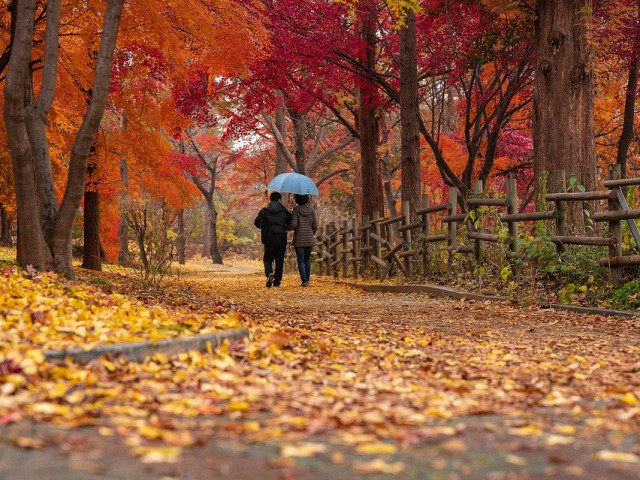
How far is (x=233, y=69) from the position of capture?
1280cm

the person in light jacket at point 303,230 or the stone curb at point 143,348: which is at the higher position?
the person in light jacket at point 303,230

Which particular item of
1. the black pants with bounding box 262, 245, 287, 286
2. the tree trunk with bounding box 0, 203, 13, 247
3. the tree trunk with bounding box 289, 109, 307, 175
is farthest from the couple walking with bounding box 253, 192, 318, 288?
the tree trunk with bounding box 0, 203, 13, 247

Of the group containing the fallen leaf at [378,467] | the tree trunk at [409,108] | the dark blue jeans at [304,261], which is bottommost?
the fallen leaf at [378,467]

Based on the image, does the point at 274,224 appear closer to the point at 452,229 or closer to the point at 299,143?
the point at 452,229

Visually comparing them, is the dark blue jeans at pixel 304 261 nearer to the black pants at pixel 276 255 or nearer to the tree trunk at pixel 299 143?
the black pants at pixel 276 255

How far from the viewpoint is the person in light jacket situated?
45.5 feet

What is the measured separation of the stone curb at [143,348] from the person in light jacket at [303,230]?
9113 millimetres

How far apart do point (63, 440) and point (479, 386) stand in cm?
211

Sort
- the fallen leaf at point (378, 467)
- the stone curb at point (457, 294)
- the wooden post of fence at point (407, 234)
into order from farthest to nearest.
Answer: the wooden post of fence at point (407, 234) → the stone curb at point (457, 294) → the fallen leaf at point (378, 467)

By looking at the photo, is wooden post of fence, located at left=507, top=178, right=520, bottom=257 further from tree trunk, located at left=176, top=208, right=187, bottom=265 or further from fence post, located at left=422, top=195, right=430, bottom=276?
tree trunk, located at left=176, top=208, right=187, bottom=265

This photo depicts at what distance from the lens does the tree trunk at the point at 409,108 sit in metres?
13.8

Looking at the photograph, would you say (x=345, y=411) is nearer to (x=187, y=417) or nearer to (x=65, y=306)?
(x=187, y=417)

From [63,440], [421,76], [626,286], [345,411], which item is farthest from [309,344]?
[421,76]

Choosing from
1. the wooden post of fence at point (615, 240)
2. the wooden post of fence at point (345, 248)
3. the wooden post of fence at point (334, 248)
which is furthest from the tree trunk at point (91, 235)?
the wooden post of fence at point (615, 240)
